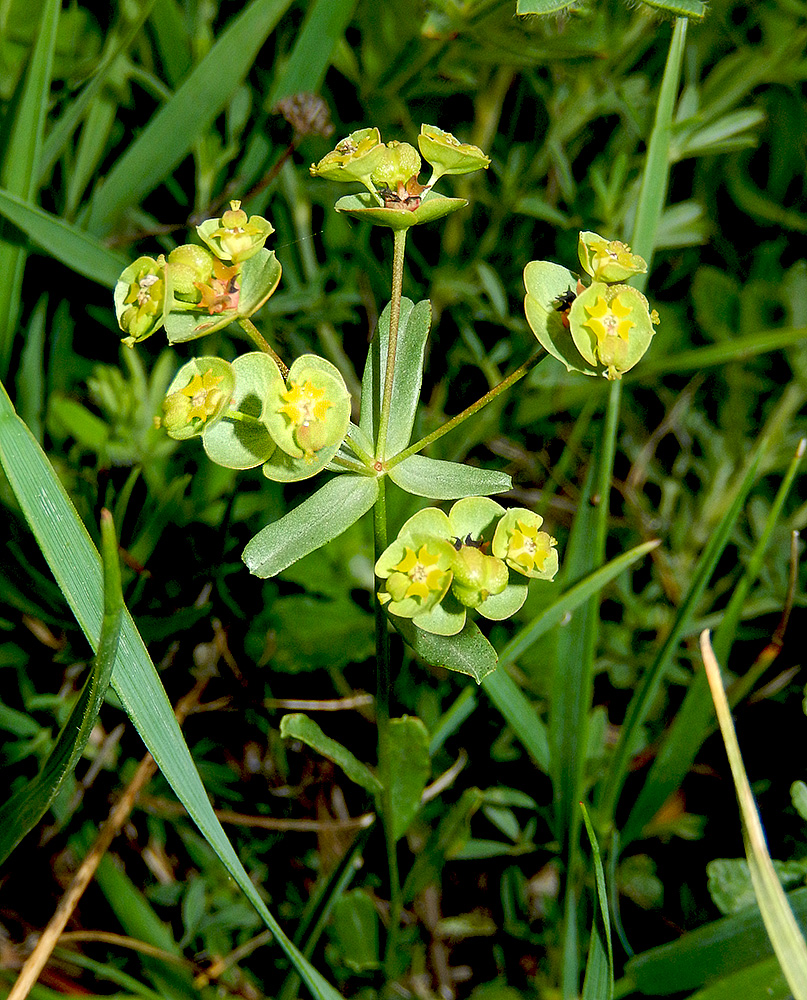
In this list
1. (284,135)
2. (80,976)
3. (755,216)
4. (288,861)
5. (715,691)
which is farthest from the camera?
(755,216)

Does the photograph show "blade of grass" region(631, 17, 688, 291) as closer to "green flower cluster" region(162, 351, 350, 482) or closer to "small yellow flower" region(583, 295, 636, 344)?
"small yellow flower" region(583, 295, 636, 344)

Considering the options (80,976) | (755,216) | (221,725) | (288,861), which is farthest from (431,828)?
(755,216)

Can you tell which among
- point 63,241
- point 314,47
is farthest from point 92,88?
point 314,47

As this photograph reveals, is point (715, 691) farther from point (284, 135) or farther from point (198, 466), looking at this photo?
point (284, 135)

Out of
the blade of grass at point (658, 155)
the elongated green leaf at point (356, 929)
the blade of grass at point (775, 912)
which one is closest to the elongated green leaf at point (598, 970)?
the blade of grass at point (775, 912)

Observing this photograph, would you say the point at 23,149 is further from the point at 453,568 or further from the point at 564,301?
the point at 453,568

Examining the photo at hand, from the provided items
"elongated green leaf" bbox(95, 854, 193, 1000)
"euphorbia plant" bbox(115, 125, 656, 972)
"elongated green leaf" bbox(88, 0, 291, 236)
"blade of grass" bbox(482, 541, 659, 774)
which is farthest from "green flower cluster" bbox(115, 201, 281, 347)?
"elongated green leaf" bbox(95, 854, 193, 1000)

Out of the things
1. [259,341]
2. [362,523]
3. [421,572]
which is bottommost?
[362,523]
